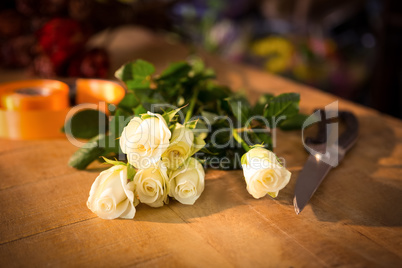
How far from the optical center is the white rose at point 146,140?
57 centimetres

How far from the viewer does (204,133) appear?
27.6 inches

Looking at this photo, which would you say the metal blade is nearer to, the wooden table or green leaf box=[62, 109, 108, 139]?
the wooden table

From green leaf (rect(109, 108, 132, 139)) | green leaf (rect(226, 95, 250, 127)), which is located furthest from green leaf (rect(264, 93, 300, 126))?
green leaf (rect(109, 108, 132, 139))

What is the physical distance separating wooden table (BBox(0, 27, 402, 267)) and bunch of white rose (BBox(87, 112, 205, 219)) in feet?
0.09

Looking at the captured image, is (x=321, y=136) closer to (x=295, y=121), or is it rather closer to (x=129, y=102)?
(x=295, y=121)

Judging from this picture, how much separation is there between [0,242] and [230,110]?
44 cm

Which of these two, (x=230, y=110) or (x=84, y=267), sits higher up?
(x=230, y=110)

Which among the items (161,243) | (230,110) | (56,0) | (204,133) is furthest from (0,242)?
(56,0)

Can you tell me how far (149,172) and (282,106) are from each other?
267 millimetres

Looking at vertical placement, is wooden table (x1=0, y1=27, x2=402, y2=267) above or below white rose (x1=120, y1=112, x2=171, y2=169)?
below

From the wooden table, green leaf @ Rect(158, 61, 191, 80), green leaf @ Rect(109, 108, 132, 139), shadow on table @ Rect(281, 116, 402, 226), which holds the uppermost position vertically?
green leaf @ Rect(158, 61, 191, 80)

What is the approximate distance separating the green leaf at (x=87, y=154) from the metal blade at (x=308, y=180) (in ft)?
1.09

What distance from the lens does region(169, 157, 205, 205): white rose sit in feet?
2.00

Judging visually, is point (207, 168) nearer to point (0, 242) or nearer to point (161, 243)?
point (161, 243)
